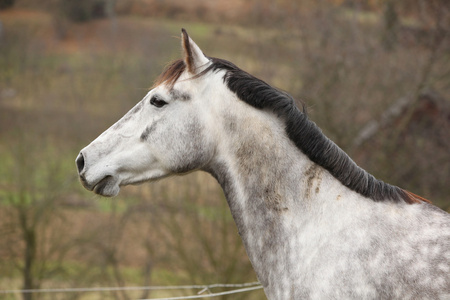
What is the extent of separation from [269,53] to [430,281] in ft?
33.9

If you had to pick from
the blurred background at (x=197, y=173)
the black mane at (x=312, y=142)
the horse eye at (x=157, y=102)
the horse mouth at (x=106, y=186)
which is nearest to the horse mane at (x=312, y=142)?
the black mane at (x=312, y=142)

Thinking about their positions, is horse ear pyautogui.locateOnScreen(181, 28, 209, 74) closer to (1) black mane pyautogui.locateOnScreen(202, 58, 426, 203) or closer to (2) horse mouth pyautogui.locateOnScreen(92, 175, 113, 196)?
(1) black mane pyautogui.locateOnScreen(202, 58, 426, 203)

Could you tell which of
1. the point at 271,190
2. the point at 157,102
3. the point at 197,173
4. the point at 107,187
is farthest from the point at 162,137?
the point at 197,173

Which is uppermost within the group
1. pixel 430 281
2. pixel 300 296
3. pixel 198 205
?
pixel 430 281

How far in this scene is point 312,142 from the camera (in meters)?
2.67

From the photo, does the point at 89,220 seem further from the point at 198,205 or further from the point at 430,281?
the point at 430,281

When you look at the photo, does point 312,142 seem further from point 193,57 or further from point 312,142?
point 193,57

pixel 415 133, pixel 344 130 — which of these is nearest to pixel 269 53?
pixel 344 130

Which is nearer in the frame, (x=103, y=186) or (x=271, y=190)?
(x=271, y=190)

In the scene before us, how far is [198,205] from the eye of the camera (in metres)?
12.0

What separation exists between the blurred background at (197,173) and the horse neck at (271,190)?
784 centimetres

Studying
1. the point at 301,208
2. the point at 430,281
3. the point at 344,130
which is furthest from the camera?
the point at 344,130

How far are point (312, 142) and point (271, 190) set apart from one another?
0.34m

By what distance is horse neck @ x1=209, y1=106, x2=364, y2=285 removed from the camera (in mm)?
2631
